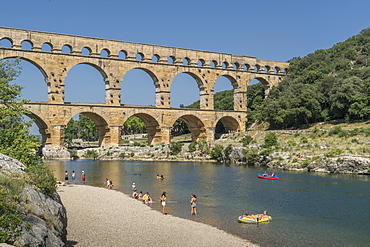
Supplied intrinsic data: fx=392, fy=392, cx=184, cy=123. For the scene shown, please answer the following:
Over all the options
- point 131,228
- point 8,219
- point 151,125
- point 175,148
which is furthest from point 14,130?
point 151,125

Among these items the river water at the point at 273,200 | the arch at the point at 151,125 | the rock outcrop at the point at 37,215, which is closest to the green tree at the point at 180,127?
the arch at the point at 151,125

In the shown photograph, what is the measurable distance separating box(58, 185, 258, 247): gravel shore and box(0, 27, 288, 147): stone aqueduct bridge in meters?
30.4

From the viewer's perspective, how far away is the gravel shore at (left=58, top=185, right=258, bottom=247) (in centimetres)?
1413

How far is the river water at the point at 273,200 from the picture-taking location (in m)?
16.2

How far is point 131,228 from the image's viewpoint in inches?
628

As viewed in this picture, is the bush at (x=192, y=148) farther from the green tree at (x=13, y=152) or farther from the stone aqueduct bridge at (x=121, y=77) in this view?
the green tree at (x=13, y=152)

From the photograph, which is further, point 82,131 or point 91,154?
point 82,131

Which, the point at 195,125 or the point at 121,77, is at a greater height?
the point at 121,77

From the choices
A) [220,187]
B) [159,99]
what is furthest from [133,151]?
[220,187]

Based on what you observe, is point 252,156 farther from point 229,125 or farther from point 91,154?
point 91,154

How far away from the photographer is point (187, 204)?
867 inches

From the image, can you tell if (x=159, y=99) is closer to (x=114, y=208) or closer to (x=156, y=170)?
(x=156, y=170)

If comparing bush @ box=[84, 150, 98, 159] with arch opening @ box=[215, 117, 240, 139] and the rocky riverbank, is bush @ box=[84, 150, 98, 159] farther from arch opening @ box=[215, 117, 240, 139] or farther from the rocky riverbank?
arch opening @ box=[215, 117, 240, 139]

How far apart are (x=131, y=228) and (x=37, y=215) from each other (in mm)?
6926
